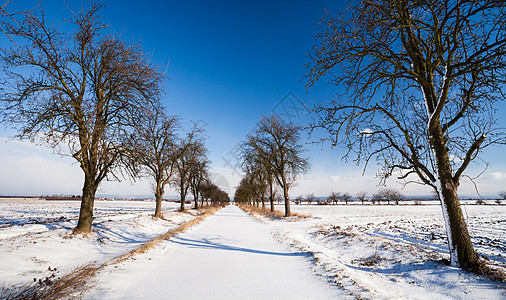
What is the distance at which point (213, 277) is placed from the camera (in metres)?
4.45

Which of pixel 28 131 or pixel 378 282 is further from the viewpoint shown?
pixel 28 131

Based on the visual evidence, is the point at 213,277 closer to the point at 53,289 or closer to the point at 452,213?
the point at 53,289

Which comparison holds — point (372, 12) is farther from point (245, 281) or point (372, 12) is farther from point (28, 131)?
point (28, 131)

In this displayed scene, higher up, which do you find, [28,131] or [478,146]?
[28,131]

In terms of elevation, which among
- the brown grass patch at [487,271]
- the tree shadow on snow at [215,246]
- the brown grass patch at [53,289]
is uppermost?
the brown grass patch at [487,271]

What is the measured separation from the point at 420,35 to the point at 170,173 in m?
19.4

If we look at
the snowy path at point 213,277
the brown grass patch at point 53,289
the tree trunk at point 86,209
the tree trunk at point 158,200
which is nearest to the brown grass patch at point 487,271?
the snowy path at point 213,277

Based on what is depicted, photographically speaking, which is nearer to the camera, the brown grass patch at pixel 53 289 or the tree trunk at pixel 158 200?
the brown grass patch at pixel 53 289

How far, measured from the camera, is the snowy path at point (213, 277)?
3605mm

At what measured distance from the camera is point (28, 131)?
7871mm

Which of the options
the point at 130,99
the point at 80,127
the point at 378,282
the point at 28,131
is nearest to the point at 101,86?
the point at 130,99

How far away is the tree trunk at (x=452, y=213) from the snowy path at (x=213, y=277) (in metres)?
2.93

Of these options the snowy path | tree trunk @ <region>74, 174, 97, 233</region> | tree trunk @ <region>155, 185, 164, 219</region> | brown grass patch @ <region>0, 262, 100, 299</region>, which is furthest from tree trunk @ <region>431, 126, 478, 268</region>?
tree trunk @ <region>155, 185, 164, 219</region>

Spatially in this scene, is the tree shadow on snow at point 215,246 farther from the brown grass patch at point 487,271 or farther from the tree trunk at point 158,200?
the tree trunk at point 158,200
